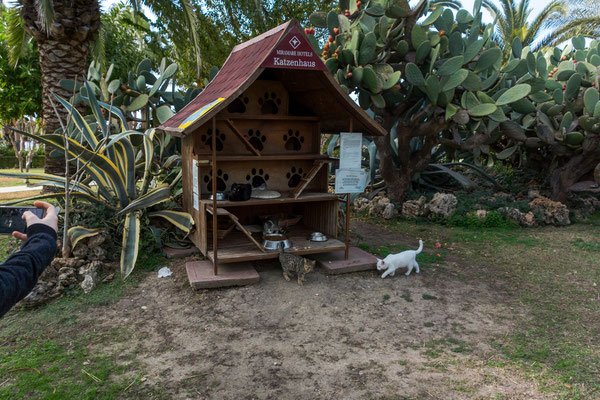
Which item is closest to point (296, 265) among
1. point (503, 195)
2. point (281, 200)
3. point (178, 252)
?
point (281, 200)

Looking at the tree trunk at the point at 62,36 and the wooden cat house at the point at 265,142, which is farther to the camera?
the tree trunk at the point at 62,36

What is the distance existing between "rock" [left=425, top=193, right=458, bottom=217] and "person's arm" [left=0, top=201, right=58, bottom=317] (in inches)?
275

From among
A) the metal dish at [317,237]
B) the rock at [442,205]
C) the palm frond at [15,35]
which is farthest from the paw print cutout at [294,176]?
the palm frond at [15,35]

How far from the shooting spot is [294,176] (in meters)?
5.87

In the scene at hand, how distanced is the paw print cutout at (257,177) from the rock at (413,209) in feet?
11.6

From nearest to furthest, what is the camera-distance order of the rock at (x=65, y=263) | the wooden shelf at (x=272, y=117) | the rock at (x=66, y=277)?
the rock at (x=66, y=277) < the rock at (x=65, y=263) < the wooden shelf at (x=272, y=117)

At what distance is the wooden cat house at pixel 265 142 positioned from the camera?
14.9 ft

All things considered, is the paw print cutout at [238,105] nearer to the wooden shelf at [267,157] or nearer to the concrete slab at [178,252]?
the wooden shelf at [267,157]

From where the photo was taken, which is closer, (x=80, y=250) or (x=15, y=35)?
(x=80, y=250)

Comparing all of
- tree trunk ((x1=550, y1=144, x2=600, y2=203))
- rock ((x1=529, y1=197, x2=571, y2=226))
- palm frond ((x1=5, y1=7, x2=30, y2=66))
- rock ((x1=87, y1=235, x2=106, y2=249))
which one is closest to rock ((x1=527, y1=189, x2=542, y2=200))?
tree trunk ((x1=550, y1=144, x2=600, y2=203))

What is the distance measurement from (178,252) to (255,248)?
1.08 metres

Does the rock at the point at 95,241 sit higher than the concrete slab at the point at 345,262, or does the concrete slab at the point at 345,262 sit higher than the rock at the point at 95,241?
the rock at the point at 95,241

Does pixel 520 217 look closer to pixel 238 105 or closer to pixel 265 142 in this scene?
pixel 265 142

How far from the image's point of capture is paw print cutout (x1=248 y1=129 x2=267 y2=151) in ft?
18.1
